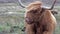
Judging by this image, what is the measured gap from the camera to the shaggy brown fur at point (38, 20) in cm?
484

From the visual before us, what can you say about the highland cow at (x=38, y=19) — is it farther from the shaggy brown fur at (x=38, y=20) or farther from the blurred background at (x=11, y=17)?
the blurred background at (x=11, y=17)

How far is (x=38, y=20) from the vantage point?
501cm

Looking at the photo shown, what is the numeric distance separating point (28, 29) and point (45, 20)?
1.33 ft

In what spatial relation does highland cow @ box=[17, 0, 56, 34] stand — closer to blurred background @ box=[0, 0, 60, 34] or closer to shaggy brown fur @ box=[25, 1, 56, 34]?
shaggy brown fur @ box=[25, 1, 56, 34]

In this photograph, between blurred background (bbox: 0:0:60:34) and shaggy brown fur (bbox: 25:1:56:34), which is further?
blurred background (bbox: 0:0:60:34)

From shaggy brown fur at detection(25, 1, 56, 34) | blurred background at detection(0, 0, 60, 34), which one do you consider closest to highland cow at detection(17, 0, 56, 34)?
shaggy brown fur at detection(25, 1, 56, 34)

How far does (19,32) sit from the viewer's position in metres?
6.68

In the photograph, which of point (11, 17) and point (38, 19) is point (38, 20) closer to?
point (38, 19)

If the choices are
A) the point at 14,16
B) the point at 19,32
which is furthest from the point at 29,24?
the point at 14,16

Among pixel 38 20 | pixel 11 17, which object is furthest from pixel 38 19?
pixel 11 17

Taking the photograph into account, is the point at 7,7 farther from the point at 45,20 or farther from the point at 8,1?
the point at 45,20

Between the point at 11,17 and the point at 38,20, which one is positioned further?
A: the point at 11,17

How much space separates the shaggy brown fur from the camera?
4840mm

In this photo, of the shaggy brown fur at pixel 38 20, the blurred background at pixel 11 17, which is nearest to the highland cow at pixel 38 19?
the shaggy brown fur at pixel 38 20
